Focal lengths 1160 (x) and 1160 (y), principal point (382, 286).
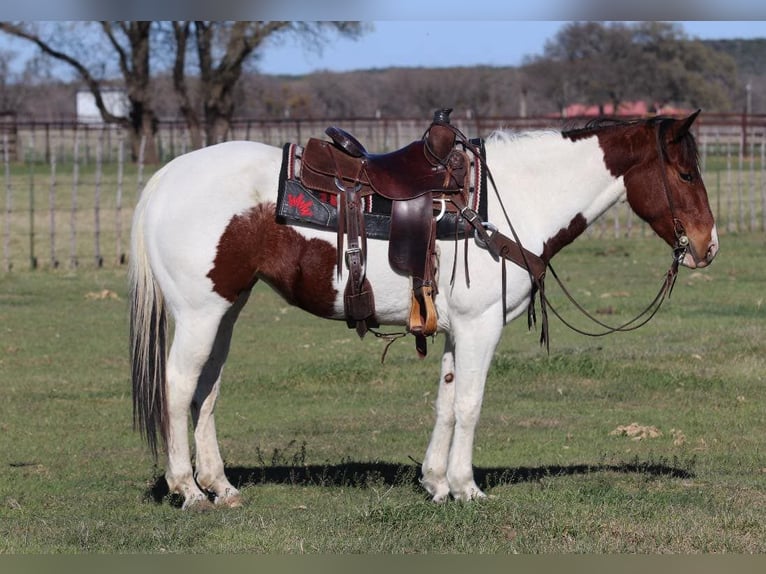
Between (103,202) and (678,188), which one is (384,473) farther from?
(103,202)

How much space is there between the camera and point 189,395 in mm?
6457

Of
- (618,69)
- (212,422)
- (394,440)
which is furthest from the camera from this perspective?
(618,69)

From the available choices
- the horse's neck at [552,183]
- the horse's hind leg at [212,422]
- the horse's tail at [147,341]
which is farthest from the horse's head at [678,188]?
the horse's tail at [147,341]

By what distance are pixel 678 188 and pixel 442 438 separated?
1924 mm

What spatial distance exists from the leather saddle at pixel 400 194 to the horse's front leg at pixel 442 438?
31 centimetres

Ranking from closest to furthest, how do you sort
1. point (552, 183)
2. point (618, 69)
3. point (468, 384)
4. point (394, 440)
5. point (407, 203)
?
point (407, 203) < point (468, 384) < point (552, 183) < point (394, 440) < point (618, 69)

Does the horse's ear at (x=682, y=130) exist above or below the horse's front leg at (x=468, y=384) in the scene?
above

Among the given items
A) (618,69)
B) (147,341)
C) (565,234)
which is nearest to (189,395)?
(147,341)

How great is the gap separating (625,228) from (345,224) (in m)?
19.3

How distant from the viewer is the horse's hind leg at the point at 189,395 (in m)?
6.39

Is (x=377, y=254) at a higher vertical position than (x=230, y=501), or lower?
higher

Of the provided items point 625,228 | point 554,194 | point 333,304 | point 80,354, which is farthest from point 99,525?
point 625,228

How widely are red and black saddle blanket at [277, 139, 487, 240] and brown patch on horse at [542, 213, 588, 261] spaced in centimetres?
43

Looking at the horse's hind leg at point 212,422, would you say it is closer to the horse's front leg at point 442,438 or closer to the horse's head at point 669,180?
the horse's front leg at point 442,438
